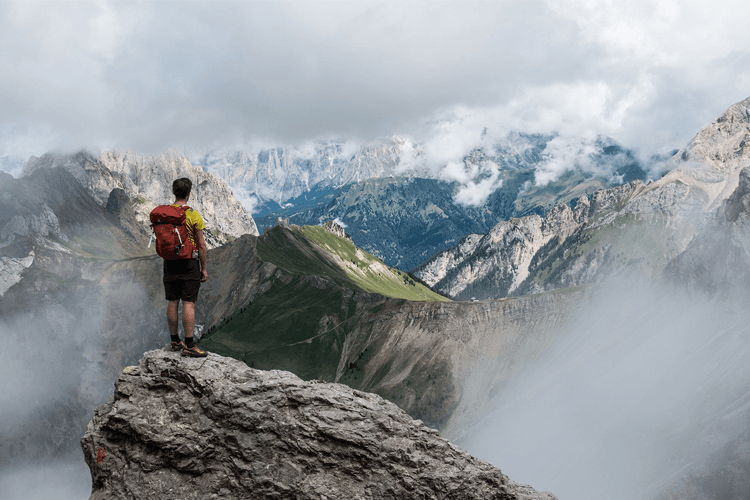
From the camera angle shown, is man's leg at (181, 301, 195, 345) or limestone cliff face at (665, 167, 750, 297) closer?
man's leg at (181, 301, 195, 345)

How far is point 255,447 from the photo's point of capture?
12.7 m

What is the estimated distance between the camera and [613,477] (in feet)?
393

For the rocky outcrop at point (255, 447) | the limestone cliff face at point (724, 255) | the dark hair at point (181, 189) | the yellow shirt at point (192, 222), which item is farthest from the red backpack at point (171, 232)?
the limestone cliff face at point (724, 255)

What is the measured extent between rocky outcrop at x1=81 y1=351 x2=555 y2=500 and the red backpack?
2.95 metres

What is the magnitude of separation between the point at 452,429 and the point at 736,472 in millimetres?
72521

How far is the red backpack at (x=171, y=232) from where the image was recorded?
13836 mm

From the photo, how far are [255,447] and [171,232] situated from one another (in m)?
5.99

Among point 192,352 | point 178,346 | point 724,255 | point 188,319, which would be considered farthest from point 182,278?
point 724,255

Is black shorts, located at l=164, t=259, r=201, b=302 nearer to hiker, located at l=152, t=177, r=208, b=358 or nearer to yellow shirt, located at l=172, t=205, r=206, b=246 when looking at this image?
hiker, located at l=152, t=177, r=208, b=358

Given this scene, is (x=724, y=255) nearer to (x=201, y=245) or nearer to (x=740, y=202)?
(x=740, y=202)

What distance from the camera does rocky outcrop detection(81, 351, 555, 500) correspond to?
40.9 feet

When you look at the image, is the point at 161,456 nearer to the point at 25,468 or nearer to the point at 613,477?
the point at 613,477

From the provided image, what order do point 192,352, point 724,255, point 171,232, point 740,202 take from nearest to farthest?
point 171,232, point 192,352, point 724,255, point 740,202

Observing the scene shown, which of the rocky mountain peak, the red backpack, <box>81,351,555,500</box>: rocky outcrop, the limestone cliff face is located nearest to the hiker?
the red backpack
